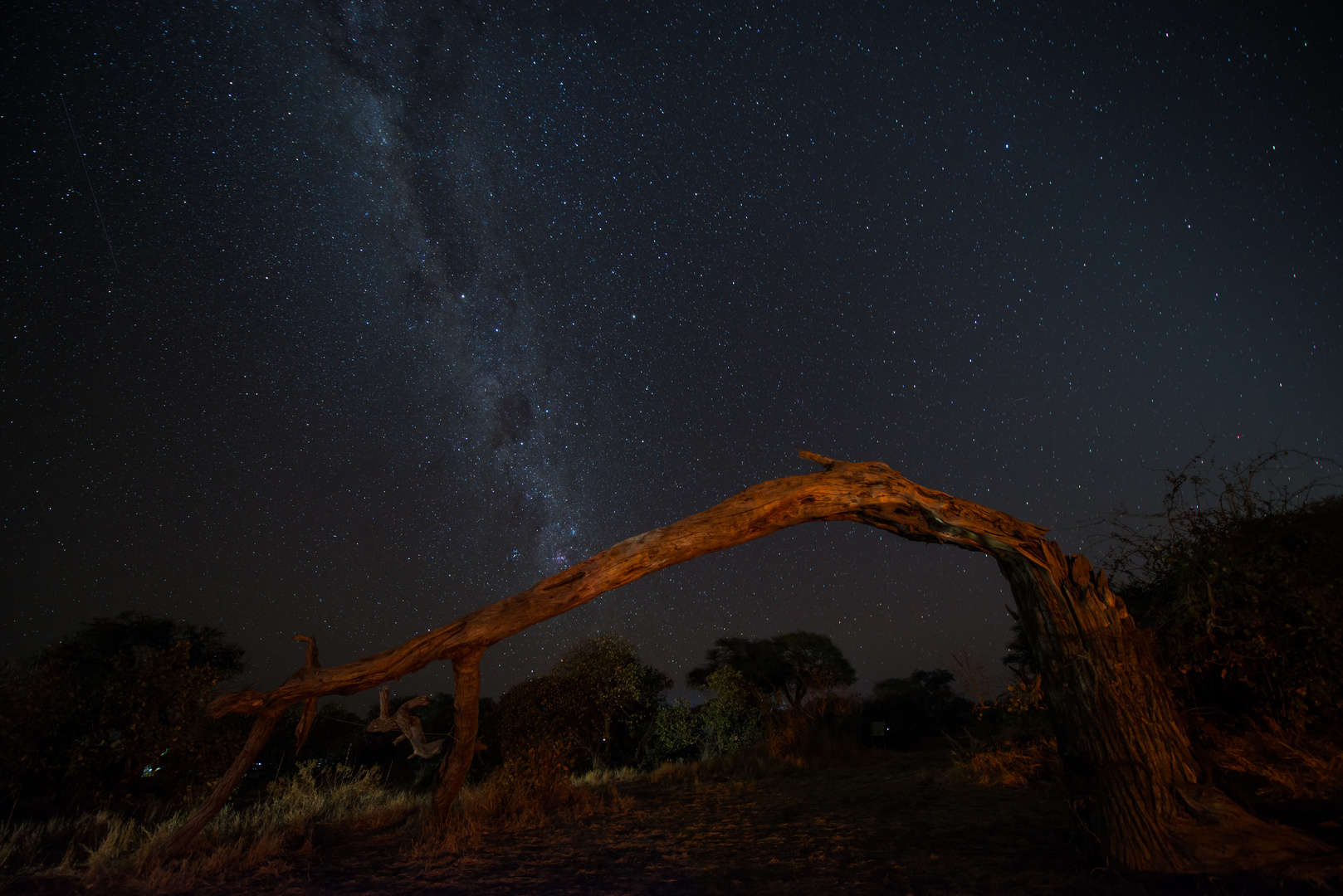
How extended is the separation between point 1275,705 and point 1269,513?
6.51 feet

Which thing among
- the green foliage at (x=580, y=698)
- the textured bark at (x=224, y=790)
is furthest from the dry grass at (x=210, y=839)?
the green foliage at (x=580, y=698)

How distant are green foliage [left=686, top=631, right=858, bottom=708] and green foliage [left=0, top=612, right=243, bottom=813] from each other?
16211 millimetres

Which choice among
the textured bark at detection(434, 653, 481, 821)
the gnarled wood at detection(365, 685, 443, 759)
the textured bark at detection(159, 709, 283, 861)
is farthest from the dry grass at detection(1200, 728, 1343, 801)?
the textured bark at detection(159, 709, 283, 861)

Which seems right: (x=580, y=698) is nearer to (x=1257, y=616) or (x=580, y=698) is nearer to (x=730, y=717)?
(x=730, y=717)

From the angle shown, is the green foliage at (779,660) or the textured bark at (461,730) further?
the green foliage at (779,660)

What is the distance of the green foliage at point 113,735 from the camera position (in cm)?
1117

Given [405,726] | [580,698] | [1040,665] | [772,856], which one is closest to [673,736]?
Result: [580,698]

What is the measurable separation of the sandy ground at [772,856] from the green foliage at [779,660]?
16.2m

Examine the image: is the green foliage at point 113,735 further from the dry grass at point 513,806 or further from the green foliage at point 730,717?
the green foliage at point 730,717

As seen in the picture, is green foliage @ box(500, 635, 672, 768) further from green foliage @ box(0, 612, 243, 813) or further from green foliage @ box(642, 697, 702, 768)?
green foliage @ box(0, 612, 243, 813)

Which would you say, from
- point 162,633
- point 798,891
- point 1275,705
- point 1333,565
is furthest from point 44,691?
point 1333,565

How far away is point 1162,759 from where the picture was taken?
4.45 metres

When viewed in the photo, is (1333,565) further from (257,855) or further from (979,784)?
(257,855)

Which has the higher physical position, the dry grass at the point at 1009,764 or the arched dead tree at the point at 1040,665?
the arched dead tree at the point at 1040,665
